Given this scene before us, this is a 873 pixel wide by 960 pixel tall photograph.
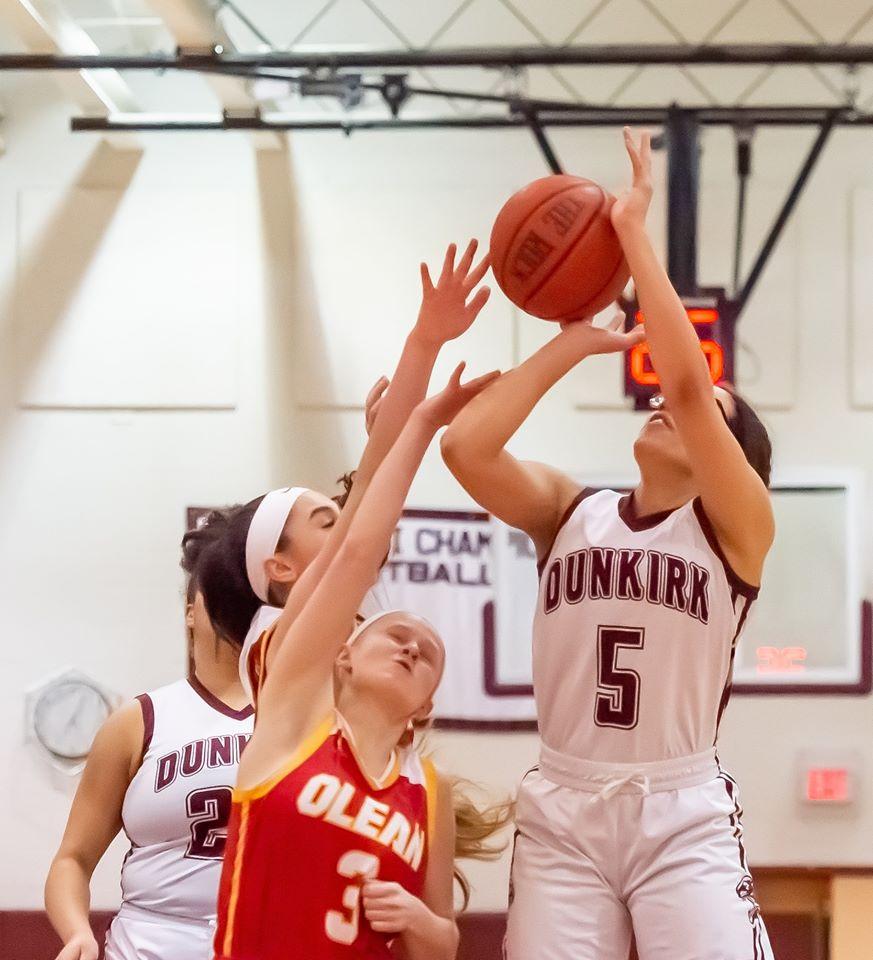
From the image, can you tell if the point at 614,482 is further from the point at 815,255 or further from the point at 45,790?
the point at 45,790

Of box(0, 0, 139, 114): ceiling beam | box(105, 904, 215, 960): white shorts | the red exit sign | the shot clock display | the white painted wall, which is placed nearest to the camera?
box(105, 904, 215, 960): white shorts

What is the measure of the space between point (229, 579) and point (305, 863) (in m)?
0.88

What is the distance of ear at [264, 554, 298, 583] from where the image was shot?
273 centimetres

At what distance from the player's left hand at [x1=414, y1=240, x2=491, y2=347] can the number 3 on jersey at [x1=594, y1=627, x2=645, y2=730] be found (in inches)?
25.8

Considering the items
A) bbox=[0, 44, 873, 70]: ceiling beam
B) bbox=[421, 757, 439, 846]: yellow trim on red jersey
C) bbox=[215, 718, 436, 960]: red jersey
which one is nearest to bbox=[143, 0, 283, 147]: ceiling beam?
bbox=[0, 44, 873, 70]: ceiling beam

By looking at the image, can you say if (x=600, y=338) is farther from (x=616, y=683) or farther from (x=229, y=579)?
(x=229, y=579)

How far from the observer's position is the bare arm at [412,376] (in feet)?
7.66

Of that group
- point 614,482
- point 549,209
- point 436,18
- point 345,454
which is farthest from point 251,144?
point 549,209

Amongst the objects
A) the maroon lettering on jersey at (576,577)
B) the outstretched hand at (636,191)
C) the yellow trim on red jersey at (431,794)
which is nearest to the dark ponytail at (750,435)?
the maroon lettering on jersey at (576,577)

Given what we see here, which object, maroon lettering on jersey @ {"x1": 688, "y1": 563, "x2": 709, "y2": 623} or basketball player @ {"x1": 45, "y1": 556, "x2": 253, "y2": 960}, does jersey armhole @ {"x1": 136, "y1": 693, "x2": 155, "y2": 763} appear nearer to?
basketball player @ {"x1": 45, "y1": 556, "x2": 253, "y2": 960}

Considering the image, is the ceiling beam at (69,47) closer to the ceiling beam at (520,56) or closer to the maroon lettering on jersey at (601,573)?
the ceiling beam at (520,56)

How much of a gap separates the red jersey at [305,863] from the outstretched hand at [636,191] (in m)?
1.08

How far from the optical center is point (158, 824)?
288 cm

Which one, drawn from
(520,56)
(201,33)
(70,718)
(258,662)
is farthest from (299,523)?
(70,718)
